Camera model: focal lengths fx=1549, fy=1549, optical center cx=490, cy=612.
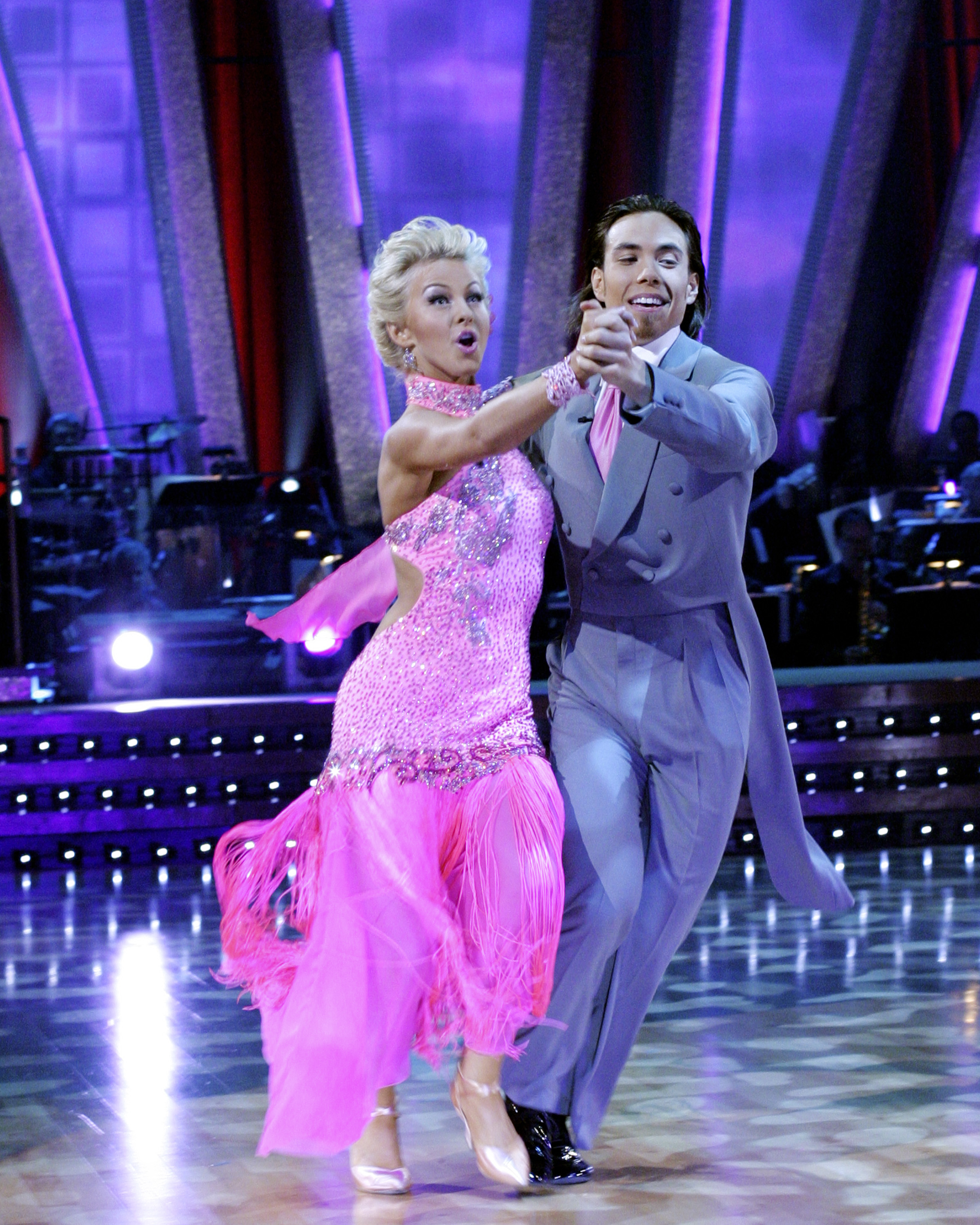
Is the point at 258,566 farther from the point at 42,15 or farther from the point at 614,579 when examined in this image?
the point at 614,579

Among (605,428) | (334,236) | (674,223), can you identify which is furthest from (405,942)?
(334,236)

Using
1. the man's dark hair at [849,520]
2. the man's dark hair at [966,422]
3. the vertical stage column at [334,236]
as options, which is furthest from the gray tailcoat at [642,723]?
the man's dark hair at [966,422]

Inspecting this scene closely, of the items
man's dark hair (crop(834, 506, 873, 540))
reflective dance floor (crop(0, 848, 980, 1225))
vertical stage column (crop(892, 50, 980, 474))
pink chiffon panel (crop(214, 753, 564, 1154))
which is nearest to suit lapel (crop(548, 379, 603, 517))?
pink chiffon panel (crop(214, 753, 564, 1154))

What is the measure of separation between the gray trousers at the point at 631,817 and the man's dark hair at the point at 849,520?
5.83 metres

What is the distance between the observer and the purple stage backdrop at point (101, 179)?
324 inches

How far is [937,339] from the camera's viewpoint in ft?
28.7

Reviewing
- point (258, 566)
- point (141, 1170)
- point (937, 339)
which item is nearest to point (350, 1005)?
point (141, 1170)

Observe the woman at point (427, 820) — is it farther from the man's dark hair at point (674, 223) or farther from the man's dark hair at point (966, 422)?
the man's dark hair at point (966, 422)

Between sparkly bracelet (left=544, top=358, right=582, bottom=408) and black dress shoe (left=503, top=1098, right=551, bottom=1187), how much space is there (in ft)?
3.47

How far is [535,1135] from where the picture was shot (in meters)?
2.34

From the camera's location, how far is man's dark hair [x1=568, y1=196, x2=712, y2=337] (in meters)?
2.41

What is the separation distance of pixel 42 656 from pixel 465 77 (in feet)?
12.7

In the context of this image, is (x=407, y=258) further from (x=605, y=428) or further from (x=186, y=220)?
(x=186, y=220)

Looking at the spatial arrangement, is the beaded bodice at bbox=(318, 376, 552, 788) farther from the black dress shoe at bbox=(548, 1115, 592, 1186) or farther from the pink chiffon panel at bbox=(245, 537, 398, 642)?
the black dress shoe at bbox=(548, 1115, 592, 1186)
